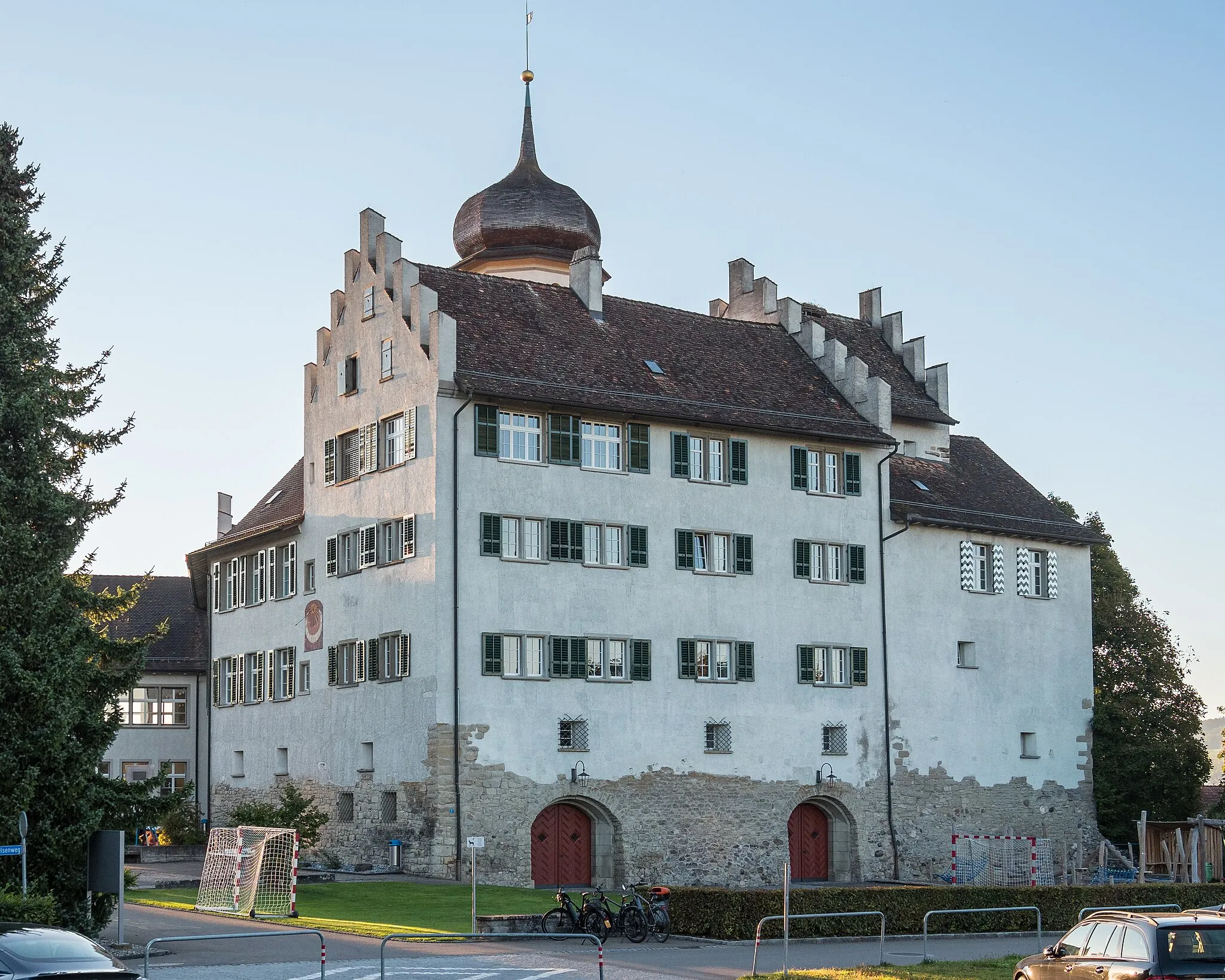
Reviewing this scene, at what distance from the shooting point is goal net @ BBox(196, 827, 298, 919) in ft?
111

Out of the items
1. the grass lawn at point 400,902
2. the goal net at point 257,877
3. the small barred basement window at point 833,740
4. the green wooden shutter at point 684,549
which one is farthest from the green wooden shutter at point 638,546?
the goal net at point 257,877

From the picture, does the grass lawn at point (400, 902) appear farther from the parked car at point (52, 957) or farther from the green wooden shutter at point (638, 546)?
the parked car at point (52, 957)

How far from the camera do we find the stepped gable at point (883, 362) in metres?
57.2

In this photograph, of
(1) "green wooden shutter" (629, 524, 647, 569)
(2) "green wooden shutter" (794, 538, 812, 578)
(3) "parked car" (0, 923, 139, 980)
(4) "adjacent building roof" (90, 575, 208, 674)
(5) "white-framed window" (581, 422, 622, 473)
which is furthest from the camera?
(4) "adjacent building roof" (90, 575, 208, 674)

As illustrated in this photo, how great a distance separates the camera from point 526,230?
5834 centimetres

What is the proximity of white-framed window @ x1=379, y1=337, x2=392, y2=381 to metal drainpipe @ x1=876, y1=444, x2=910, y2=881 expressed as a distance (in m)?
14.8

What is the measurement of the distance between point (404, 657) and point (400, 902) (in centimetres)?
904

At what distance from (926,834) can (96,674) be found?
30.6 meters

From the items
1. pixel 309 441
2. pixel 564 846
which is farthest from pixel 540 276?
pixel 564 846

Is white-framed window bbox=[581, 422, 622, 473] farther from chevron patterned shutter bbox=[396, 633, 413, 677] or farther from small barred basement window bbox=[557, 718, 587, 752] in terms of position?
small barred basement window bbox=[557, 718, 587, 752]

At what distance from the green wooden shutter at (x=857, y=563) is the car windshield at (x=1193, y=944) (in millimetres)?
32705

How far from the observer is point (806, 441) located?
51094 millimetres

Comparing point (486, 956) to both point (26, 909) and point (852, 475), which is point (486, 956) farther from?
point (852, 475)

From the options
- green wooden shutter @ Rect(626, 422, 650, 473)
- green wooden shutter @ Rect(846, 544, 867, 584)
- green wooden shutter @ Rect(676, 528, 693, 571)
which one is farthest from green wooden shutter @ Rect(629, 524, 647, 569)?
green wooden shutter @ Rect(846, 544, 867, 584)
